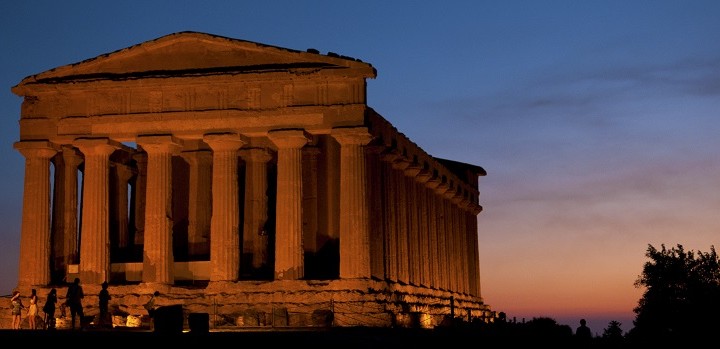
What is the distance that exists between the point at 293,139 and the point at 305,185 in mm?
7512

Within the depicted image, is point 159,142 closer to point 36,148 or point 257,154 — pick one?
point 257,154

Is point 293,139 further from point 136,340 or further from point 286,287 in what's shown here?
point 136,340

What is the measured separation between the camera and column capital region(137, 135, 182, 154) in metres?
58.6

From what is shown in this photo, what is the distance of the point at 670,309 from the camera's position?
2822 inches

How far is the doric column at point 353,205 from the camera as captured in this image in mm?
56312

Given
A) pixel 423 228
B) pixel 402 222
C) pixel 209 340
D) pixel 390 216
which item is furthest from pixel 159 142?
pixel 209 340

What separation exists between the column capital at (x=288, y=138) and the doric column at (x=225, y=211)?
1897 mm

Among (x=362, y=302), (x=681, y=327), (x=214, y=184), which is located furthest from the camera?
(x=681, y=327)

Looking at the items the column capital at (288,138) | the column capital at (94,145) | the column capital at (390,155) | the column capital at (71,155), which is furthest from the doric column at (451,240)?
the column capital at (94,145)

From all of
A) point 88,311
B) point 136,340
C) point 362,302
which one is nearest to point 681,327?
point 362,302

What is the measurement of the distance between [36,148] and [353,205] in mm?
15768

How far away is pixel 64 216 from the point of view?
61969 millimetres

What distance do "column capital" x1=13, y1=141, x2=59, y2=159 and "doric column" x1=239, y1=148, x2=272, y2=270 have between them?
9.37 metres

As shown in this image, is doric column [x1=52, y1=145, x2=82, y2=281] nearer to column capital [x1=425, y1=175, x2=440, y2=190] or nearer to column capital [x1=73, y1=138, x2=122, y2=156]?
column capital [x1=73, y1=138, x2=122, y2=156]
